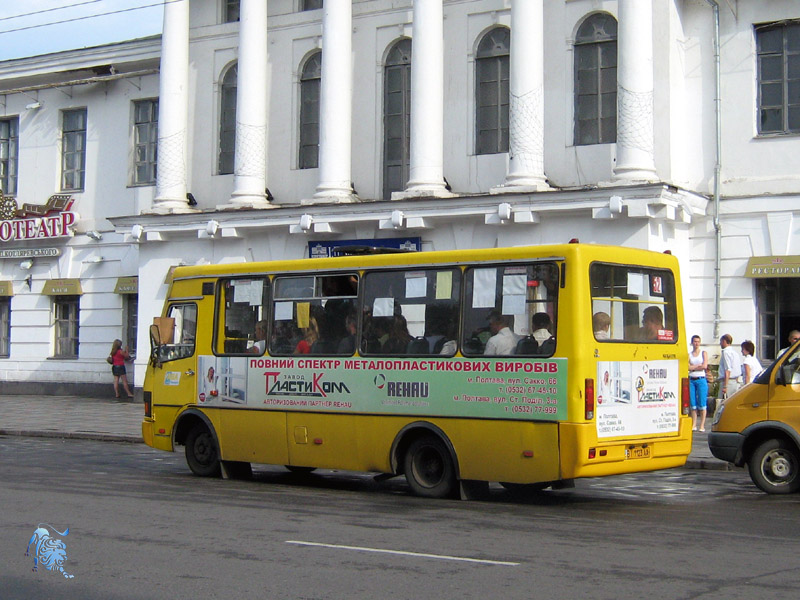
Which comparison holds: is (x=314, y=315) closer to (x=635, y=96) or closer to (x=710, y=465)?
(x=710, y=465)

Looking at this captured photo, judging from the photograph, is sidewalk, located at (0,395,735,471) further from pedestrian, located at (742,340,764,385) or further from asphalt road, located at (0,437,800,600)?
asphalt road, located at (0,437,800,600)

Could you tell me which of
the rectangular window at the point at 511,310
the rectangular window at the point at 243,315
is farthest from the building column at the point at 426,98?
the rectangular window at the point at 511,310

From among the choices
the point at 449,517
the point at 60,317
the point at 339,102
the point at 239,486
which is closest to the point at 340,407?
the point at 239,486

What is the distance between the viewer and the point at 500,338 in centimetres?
1277

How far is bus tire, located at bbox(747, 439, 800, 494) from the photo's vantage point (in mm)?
13789

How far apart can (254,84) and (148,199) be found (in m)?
5.37

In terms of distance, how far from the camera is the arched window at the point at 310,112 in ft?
98.8

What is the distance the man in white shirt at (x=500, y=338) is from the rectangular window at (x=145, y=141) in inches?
868

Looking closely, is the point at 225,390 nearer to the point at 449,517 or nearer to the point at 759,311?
the point at 449,517

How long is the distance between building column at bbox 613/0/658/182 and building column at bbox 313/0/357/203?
6.85 meters

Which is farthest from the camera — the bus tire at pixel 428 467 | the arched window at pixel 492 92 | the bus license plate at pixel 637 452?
the arched window at pixel 492 92

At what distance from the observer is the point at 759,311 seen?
2495cm

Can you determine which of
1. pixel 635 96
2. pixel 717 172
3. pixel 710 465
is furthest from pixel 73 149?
pixel 710 465

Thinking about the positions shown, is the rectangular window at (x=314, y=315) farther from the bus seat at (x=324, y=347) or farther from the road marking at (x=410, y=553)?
the road marking at (x=410, y=553)
